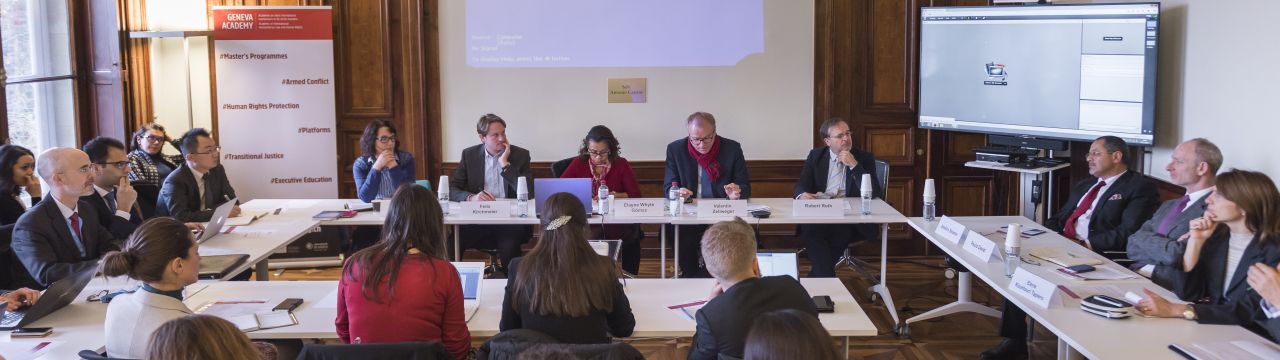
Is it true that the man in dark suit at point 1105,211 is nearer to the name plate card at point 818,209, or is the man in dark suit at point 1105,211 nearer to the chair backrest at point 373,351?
the name plate card at point 818,209

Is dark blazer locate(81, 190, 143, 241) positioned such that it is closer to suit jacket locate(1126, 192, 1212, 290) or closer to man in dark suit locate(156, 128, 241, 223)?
man in dark suit locate(156, 128, 241, 223)

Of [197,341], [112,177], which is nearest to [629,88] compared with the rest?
[112,177]

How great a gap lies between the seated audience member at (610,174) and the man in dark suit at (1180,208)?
266 cm

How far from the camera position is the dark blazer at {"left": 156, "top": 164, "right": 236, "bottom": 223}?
5.51 metres

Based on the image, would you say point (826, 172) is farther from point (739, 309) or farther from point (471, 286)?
point (739, 309)

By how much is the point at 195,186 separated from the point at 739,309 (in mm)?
3733

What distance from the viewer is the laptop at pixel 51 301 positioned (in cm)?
359

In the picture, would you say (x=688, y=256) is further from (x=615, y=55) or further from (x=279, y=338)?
(x=279, y=338)

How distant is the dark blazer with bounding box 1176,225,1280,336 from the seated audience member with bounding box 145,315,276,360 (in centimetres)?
293

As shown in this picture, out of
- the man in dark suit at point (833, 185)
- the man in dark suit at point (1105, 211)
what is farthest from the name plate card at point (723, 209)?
the man in dark suit at point (1105, 211)

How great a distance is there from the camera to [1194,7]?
5.76m

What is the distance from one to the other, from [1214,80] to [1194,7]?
1.57ft

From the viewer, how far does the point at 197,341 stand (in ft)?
7.26

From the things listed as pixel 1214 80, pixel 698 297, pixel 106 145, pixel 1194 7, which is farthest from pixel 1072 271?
pixel 106 145
